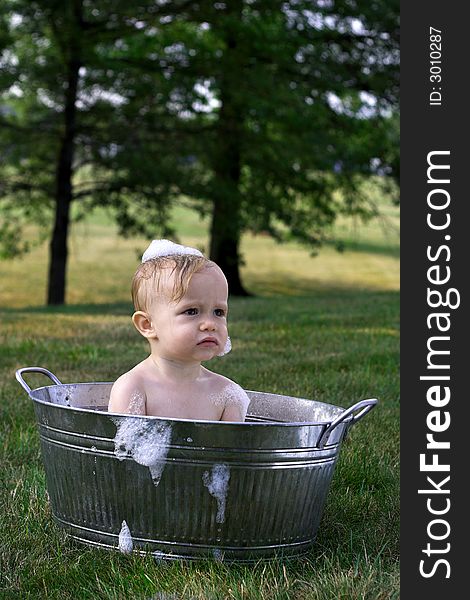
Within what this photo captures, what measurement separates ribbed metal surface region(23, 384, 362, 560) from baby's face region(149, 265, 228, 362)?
1.05ft

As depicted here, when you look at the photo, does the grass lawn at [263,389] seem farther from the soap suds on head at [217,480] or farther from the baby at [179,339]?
the baby at [179,339]

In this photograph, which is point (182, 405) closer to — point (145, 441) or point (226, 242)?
point (145, 441)

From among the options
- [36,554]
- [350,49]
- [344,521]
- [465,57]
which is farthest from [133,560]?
[350,49]

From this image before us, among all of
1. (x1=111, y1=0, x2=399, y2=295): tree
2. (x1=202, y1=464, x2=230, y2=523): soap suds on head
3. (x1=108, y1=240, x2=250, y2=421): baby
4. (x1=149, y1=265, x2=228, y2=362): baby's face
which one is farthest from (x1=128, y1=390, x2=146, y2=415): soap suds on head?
(x1=111, y1=0, x2=399, y2=295): tree

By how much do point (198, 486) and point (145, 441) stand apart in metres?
0.18

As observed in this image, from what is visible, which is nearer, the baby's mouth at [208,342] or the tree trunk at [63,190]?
Answer: the baby's mouth at [208,342]

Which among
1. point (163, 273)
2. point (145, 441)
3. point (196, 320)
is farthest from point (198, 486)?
Result: point (163, 273)

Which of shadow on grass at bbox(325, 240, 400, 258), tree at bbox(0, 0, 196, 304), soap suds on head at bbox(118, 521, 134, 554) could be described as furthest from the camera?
shadow on grass at bbox(325, 240, 400, 258)

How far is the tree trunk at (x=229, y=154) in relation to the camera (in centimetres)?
1364

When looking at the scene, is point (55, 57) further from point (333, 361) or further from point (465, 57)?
point (465, 57)

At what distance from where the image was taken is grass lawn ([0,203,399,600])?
2.28 metres

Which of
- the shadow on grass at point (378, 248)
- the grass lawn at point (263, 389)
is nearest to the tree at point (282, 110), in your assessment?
the grass lawn at point (263, 389)

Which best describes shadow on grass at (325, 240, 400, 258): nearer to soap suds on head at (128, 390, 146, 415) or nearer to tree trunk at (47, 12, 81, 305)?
tree trunk at (47, 12, 81, 305)

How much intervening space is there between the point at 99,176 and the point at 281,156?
2.97 metres
